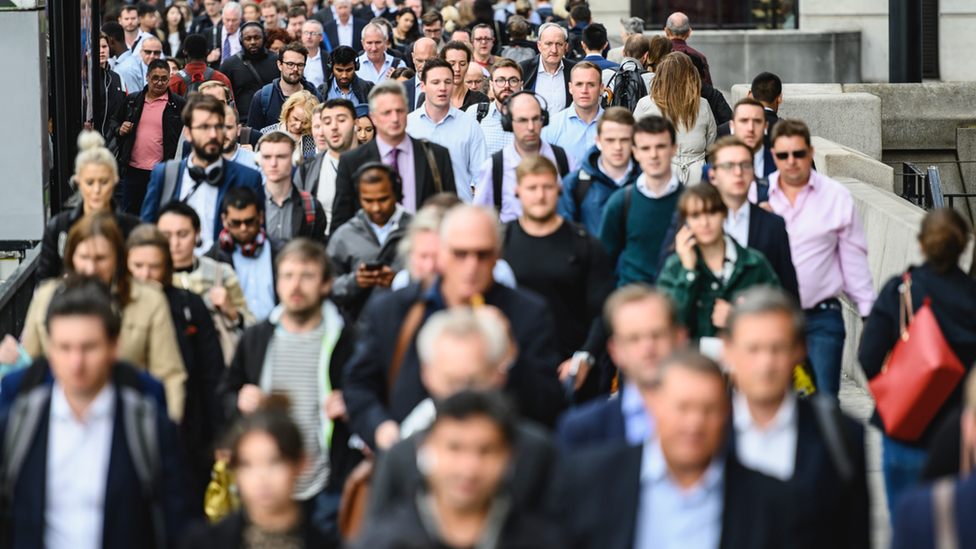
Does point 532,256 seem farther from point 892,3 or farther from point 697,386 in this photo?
point 892,3

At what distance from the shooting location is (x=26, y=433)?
4789 millimetres

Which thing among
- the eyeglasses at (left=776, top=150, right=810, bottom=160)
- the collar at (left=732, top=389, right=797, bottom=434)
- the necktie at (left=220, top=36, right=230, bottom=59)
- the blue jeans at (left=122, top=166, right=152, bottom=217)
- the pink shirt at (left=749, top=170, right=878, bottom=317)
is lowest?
the collar at (left=732, top=389, right=797, bottom=434)

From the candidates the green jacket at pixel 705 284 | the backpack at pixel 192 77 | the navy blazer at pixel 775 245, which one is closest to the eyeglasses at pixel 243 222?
the navy blazer at pixel 775 245

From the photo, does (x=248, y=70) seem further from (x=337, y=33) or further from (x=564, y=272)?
(x=564, y=272)

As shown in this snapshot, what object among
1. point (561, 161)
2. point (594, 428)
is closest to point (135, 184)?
point (561, 161)

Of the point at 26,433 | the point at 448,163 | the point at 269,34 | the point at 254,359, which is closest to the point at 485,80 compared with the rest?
the point at 269,34

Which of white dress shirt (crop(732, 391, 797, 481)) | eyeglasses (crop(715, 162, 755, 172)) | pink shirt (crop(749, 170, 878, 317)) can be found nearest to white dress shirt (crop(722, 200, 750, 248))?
eyeglasses (crop(715, 162, 755, 172))

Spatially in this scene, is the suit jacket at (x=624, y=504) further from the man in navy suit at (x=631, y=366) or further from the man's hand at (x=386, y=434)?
the man's hand at (x=386, y=434)

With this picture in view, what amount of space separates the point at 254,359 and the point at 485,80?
8.35m

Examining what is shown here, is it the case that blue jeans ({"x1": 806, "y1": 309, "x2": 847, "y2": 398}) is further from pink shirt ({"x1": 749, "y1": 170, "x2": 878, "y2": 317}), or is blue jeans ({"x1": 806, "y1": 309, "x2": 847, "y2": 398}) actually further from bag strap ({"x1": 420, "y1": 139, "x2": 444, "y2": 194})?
bag strap ({"x1": 420, "y1": 139, "x2": 444, "y2": 194})

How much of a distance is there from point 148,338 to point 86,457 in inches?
54.6

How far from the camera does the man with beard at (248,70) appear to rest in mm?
14609

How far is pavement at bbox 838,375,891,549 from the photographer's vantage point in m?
7.05

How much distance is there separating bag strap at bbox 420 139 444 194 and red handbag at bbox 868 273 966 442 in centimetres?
340
